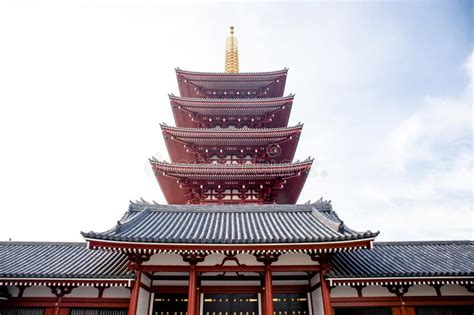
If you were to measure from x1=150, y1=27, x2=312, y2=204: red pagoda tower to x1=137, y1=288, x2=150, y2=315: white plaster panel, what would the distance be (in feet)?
19.8

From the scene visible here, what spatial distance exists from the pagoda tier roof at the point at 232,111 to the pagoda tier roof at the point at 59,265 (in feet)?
32.2

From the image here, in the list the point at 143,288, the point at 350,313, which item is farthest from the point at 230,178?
the point at 350,313

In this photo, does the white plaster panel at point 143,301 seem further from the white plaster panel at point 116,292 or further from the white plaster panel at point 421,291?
the white plaster panel at point 421,291

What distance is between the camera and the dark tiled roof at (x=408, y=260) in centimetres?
1009

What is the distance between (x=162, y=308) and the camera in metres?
10.9

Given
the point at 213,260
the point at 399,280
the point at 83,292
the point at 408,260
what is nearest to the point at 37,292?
the point at 83,292

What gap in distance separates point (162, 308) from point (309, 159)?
396 inches

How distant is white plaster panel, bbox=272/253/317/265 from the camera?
10.5 m

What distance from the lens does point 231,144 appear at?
17.2 meters

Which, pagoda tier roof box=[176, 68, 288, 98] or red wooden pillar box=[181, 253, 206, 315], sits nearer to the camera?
red wooden pillar box=[181, 253, 206, 315]

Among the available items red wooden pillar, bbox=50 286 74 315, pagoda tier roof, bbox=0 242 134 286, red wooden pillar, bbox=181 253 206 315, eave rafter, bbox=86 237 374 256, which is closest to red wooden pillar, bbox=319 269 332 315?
eave rafter, bbox=86 237 374 256

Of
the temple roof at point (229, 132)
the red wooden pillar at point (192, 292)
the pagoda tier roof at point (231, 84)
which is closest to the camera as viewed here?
the red wooden pillar at point (192, 292)

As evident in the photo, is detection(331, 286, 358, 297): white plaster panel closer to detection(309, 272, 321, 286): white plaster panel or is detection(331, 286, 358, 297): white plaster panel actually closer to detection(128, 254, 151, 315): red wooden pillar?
detection(309, 272, 321, 286): white plaster panel

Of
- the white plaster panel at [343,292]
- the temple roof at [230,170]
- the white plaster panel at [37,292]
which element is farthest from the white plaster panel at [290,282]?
the white plaster panel at [37,292]
